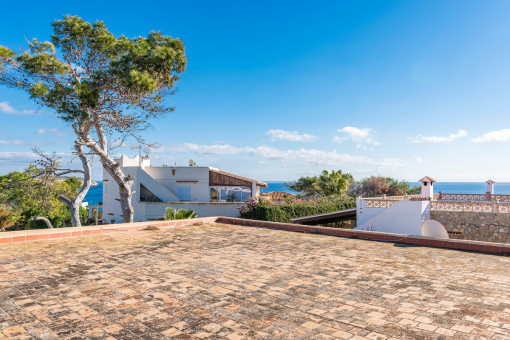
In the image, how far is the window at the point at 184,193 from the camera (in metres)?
34.7

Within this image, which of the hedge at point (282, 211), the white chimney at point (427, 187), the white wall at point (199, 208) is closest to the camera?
the hedge at point (282, 211)

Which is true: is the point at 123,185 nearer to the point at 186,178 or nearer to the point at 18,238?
the point at 18,238

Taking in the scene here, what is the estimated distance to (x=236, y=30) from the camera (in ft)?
84.3

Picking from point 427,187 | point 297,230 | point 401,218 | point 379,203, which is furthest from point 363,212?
point 297,230

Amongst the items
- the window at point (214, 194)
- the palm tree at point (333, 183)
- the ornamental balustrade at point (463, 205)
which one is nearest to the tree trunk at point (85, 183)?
the window at point (214, 194)

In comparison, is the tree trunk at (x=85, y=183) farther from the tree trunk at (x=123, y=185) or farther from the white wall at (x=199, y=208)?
the white wall at (x=199, y=208)

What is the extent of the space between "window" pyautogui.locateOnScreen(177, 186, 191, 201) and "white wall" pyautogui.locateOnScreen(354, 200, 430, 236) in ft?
61.3

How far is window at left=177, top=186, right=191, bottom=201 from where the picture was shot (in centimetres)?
3466

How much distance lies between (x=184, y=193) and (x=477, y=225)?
25797 millimetres

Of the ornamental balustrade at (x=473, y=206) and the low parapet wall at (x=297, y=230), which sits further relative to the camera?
the ornamental balustrade at (x=473, y=206)

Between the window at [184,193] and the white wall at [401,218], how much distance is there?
18679 mm

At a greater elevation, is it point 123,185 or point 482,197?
point 123,185

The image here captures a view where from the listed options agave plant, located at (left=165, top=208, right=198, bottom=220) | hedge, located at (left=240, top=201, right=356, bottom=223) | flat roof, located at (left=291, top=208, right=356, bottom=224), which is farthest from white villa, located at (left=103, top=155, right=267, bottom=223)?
agave plant, located at (left=165, top=208, right=198, bottom=220)

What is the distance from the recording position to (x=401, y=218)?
21391 millimetres
